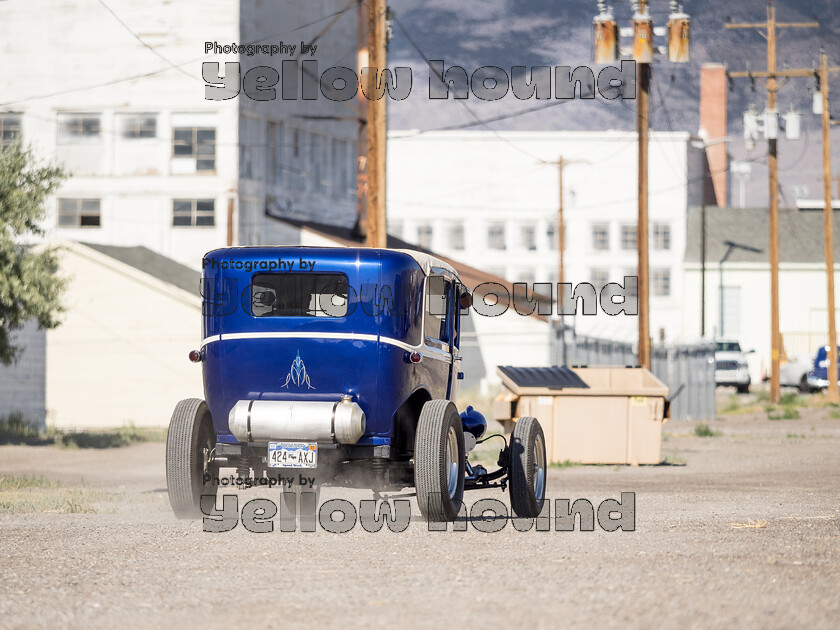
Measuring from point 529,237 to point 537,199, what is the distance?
7.30 ft

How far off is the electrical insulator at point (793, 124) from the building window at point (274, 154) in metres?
18.2

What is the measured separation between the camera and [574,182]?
75062mm

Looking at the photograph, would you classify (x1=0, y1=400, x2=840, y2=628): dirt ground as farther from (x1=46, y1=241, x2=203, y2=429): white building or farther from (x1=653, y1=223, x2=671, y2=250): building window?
(x1=653, y1=223, x2=671, y2=250): building window

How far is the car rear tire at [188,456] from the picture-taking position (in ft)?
38.2

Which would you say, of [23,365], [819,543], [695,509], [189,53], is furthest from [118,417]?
[819,543]

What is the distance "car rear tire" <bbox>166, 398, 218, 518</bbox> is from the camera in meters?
11.6

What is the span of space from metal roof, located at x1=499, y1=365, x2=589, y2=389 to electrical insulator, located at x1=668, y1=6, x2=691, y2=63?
10.2 meters

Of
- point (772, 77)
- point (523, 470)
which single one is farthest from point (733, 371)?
point (523, 470)

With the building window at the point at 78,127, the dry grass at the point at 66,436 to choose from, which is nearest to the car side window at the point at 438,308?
the dry grass at the point at 66,436

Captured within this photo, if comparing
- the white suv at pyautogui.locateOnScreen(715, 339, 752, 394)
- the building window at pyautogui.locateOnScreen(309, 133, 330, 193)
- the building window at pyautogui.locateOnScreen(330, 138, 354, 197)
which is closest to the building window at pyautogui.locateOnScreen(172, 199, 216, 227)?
the building window at pyautogui.locateOnScreen(309, 133, 330, 193)

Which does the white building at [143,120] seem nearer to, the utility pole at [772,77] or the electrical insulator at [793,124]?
the utility pole at [772,77]

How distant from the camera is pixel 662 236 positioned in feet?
237

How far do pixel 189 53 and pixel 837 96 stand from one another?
24.1 metres

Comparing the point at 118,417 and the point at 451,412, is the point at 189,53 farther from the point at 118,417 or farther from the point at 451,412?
the point at 451,412
